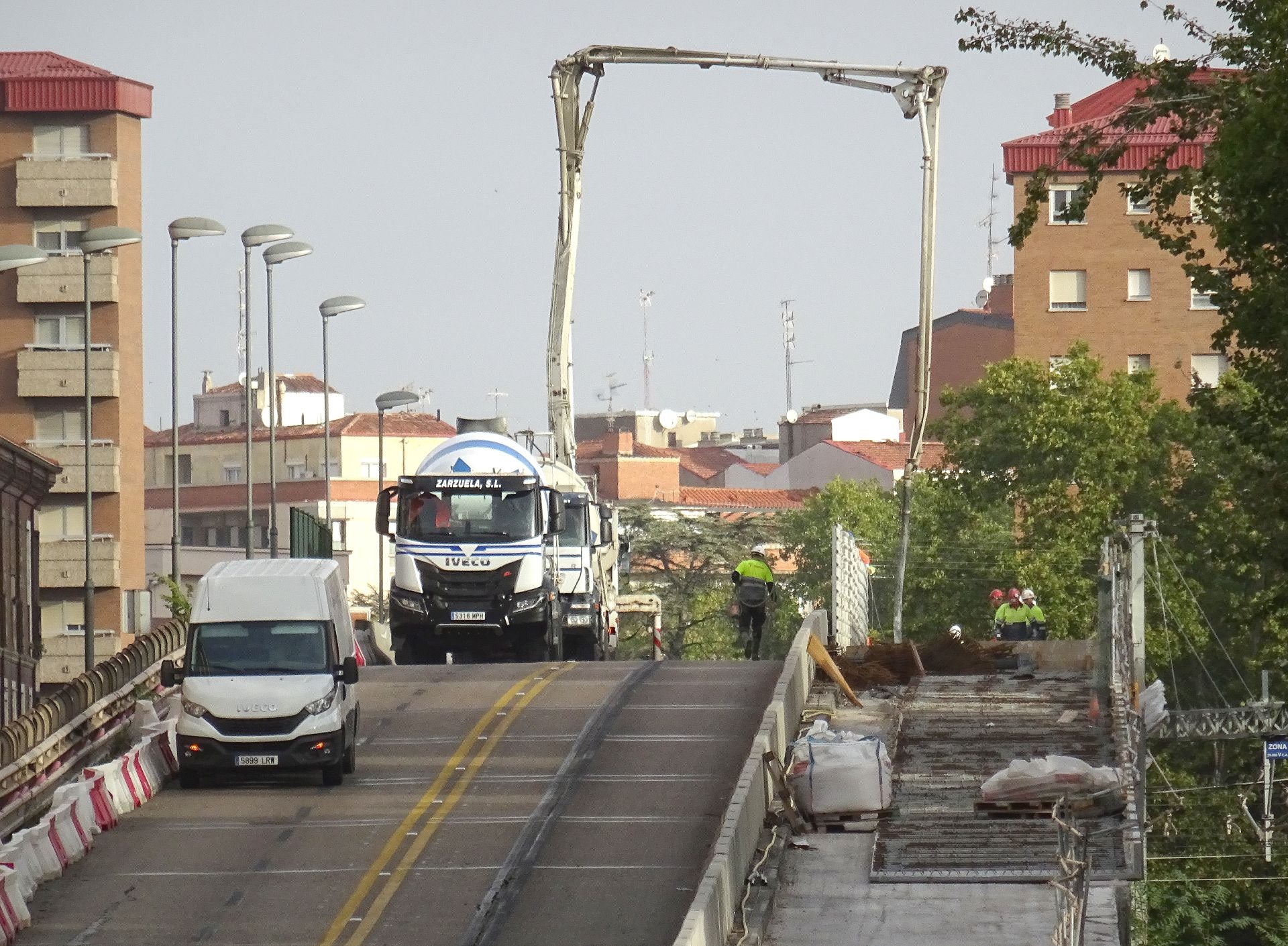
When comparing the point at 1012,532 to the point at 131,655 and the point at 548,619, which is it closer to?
the point at 548,619

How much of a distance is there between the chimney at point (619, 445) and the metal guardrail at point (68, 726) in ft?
346

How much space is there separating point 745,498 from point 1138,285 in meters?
42.6

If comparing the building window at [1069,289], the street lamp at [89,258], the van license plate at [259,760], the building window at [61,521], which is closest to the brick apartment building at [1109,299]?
the building window at [1069,289]

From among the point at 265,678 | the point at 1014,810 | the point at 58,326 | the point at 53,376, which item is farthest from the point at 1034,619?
the point at 58,326

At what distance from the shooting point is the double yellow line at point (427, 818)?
61.3ft

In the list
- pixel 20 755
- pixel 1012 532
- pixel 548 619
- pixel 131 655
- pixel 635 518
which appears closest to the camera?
pixel 20 755

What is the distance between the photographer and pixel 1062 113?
97.1 meters

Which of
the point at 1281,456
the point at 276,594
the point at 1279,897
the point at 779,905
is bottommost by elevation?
the point at 1279,897

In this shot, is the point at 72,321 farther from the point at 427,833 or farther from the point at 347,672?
the point at 427,833

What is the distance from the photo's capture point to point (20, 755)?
917 inches

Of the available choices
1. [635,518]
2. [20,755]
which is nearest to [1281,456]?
[20,755]

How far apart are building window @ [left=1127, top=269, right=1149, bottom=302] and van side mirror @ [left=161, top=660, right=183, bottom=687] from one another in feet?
220

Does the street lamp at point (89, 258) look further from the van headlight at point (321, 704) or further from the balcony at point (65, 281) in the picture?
the balcony at point (65, 281)

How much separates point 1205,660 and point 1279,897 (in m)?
22.2
